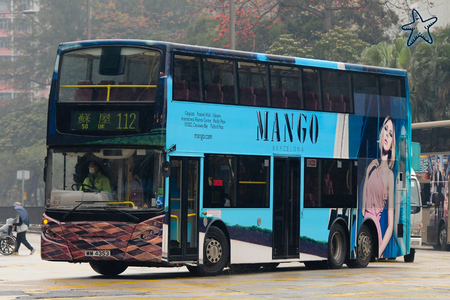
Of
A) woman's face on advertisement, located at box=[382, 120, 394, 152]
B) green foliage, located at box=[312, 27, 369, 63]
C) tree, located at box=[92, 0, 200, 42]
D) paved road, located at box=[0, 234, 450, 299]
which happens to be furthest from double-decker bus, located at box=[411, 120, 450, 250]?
tree, located at box=[92, 0, 200, 42]

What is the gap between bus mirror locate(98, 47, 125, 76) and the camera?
647 inches

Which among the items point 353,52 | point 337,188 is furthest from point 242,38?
point 337,188

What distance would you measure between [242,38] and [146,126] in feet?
128

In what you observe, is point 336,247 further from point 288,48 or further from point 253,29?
point 253,29

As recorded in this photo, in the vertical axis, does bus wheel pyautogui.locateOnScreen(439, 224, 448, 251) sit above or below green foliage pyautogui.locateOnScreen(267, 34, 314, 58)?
below

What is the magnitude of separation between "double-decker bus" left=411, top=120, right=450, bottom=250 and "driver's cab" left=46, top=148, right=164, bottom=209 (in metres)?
16.8

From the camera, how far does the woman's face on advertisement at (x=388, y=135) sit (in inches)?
839

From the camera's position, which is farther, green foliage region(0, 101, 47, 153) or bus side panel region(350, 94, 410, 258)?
green foliage region(0, 101, 47, 153)

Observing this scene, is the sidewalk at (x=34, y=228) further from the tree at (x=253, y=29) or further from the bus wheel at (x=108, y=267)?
the bus wheel at (x=108, y=267)

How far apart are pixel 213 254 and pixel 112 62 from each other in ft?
12.3

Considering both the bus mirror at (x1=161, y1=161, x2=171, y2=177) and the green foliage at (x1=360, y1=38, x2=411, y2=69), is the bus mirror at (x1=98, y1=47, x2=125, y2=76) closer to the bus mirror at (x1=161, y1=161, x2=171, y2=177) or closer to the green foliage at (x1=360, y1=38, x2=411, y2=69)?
the bus mirror at (x1=161, y1=161, x2=171, y2=177)

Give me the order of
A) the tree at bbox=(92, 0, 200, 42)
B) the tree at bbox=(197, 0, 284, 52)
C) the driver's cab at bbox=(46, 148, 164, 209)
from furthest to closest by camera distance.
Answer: the tree at bbox=(92, 0, 200, 42)
the tree at bbox=(197, 0, 284, 52)
the driver's cab at bbox=(46, 148, 164, 209)

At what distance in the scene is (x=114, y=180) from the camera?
1623 centimetres

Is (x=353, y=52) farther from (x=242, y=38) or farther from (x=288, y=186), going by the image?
(x=288, y=186)
